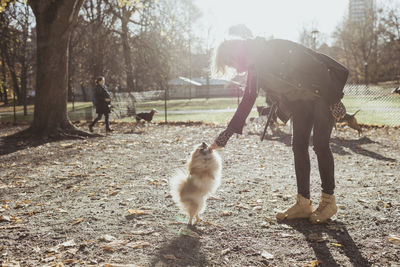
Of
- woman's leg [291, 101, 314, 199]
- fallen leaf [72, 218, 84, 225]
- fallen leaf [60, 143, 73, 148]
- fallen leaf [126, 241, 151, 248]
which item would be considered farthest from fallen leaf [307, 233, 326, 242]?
fallen leaf [60, 143, 73, 148]

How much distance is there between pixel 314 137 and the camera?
3469 mm

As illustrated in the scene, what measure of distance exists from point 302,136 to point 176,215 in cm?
177

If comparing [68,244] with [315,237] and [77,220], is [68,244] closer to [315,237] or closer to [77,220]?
[77,220]

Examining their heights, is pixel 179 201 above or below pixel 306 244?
above

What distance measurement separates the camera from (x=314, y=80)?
3262mm

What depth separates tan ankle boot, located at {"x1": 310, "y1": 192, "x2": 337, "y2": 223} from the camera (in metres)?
3.59

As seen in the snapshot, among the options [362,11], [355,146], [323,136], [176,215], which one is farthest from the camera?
[362,11]

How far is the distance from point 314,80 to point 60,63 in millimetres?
8976

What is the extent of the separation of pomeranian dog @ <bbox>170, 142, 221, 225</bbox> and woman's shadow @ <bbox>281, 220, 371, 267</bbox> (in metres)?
1.04

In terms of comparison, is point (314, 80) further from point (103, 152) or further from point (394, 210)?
point (103, 152)

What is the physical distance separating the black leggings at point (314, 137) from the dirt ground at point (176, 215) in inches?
20.1

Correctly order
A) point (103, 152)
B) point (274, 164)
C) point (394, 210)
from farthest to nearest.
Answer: point (103, 152) < point (274, 164) < point (394, 210)

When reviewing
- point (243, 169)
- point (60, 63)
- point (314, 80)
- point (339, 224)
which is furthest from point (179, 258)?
point (60, 63)

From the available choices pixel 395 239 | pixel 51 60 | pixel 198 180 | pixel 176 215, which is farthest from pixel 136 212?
pixel 51 60
